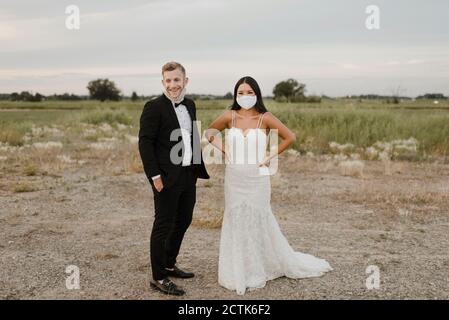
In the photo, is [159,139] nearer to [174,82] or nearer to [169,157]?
[169,157]

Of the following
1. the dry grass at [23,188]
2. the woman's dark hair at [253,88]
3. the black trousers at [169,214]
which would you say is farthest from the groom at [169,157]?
the dry grass at [23,188]

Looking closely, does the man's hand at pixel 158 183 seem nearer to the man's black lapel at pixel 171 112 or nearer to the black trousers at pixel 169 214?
the black trousers at pixel 169 214

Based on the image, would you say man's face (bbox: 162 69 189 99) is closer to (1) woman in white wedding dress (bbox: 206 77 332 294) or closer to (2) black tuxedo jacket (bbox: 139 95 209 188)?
(2) black tuxedo jacket (bbox: 139 95 209 188)

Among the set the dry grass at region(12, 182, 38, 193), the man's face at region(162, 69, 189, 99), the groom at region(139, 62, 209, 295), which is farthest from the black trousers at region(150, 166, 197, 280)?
the dry grass at region(12, 182, 38, 193)

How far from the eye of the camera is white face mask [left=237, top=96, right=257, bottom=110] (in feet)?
16.0

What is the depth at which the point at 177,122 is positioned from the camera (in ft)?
15.5

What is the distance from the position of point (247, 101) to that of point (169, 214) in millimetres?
1285

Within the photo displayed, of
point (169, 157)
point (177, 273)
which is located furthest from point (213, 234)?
point (169, 157)

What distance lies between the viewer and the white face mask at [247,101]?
4883 millimetres

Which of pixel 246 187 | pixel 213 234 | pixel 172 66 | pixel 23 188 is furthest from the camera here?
pixel 23 188

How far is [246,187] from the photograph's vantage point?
508cm

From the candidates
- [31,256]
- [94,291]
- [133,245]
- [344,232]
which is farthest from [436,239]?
[31,256]

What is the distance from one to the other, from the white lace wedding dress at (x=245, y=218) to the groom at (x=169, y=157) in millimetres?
359
